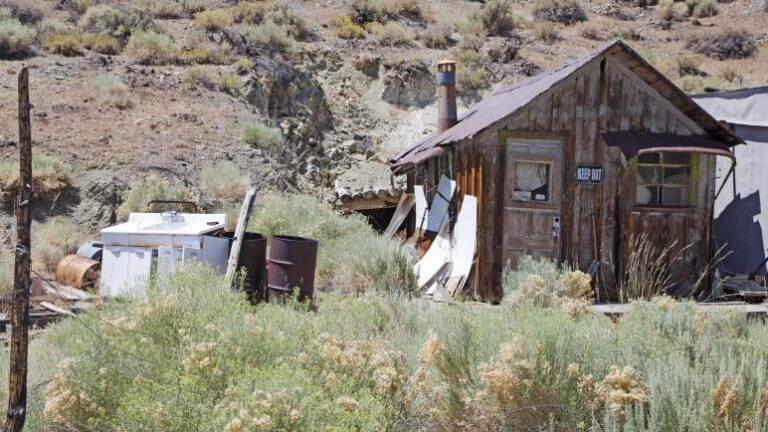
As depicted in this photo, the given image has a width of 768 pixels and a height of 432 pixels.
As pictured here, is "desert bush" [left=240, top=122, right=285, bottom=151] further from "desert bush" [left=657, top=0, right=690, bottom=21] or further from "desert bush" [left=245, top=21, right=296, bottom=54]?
"desert bush" [left=657, top=0, right=690, bottom=21]

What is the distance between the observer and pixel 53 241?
49.8 feet

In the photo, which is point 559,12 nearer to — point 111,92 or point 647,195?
point 111,92

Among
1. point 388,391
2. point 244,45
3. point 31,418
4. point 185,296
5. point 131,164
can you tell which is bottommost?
point 31,418

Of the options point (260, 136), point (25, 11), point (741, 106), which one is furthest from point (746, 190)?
point (25, 11)

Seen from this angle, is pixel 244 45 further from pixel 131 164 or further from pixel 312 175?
pixel 131 164

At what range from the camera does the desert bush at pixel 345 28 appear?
31500mm

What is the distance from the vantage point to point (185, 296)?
23.6 ft

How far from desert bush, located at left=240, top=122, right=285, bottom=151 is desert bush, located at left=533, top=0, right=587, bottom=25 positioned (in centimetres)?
1898

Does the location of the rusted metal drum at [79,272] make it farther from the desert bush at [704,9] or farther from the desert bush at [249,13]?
the desert bush at [704,9]

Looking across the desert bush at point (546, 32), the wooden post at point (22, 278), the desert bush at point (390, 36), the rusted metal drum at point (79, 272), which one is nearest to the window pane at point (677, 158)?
the rusted metal drum at point (79, 272)

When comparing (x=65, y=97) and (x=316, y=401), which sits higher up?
(x=65, y=97)

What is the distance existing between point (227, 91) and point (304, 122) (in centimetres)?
263

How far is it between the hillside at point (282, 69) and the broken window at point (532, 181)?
862cm

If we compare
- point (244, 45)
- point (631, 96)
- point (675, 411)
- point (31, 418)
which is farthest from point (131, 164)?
point (675, 411)
